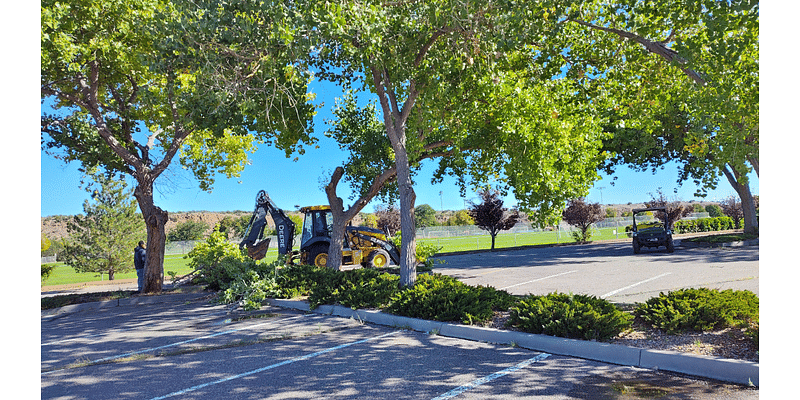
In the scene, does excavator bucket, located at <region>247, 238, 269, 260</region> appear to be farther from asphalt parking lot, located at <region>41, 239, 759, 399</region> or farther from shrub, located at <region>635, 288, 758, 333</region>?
shrub, located at <region>635, 288, 758, 333</region>

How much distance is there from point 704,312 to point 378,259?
1282cm

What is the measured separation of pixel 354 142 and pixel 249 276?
631 centimetres

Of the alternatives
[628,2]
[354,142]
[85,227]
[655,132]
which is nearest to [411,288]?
[628,2]

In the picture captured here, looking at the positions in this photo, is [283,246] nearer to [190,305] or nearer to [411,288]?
[190,305]

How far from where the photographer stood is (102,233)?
22688 mm

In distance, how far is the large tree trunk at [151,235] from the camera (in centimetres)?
1416

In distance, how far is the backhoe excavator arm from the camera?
55.6ft

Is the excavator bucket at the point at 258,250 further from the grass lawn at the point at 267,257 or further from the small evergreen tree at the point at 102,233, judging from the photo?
the small evergreen tree at the point at 102,233

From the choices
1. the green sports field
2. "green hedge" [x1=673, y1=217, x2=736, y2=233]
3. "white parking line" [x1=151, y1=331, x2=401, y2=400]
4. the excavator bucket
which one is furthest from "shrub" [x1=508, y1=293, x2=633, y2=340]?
"green hedge" [x1=673, y1=217, x2=736, y2=233]

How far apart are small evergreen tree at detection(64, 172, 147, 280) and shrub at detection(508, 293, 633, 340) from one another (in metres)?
22.1

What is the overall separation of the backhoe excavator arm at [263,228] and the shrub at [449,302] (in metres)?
9.19

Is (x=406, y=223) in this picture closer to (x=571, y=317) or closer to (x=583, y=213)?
(x=571, y=317)

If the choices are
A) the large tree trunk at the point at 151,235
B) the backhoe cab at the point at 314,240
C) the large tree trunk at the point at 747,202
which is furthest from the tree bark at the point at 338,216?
the large tree trunk at the point at 747,202

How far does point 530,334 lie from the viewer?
6355mm
